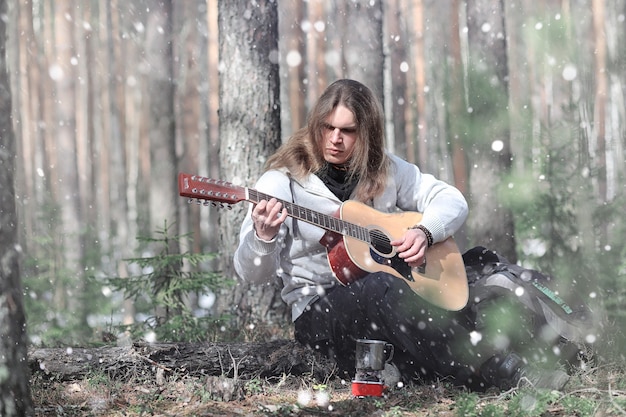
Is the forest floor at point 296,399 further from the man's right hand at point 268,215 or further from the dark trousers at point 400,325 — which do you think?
the man's right hand at point 268,215

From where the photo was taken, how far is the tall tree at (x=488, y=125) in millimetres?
6605

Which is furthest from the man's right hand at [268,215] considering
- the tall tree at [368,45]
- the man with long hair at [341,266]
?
the tall tree at [368,45]

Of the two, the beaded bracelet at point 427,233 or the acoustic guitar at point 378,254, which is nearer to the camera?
the acoustic guitar at point 378,254

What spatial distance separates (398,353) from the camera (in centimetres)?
403

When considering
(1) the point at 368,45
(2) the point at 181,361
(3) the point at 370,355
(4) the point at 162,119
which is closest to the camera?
(3) the point at 370,355

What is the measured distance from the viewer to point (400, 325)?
383 cm

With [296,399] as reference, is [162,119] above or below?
above

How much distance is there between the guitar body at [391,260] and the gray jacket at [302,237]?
97 millimetres

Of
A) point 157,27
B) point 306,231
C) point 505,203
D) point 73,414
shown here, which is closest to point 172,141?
point 157,27

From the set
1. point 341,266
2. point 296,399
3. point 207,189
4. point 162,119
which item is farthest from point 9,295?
point 162,119

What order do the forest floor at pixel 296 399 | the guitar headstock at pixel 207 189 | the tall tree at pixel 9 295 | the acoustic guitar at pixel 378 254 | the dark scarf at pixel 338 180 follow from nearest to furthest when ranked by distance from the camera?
1. the tall tree at pixel 9 295
2. the forest floor at pixel 296 399
3. the guitar headstock at pixel 207 189
4. the acoustic guitar at pixel 378 254
5. the dark scarf at pixel 338 180

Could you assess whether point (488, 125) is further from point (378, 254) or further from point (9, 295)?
point (9, 295)

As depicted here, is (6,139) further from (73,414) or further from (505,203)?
(505,203)

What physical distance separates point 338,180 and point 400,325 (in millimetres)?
957
